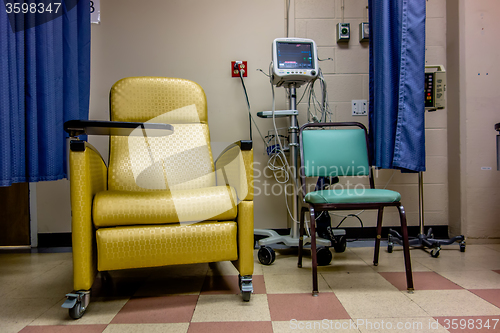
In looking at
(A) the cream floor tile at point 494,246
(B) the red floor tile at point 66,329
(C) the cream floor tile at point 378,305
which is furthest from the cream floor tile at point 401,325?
(A) the cream floor tile at point 494,246

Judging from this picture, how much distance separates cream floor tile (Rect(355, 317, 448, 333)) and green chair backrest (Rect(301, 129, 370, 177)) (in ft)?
2.47

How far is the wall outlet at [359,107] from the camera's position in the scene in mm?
2096

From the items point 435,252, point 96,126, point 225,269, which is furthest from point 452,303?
point 96,126

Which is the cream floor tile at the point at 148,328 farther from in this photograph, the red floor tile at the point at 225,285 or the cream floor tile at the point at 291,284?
the cream floor tile at the point at 291,284

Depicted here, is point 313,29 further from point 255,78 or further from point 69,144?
point 69,144

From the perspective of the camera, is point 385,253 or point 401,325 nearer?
point 401,325

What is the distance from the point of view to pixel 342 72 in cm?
209

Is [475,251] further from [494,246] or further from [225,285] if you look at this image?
[225,285]

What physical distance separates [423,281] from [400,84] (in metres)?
1.02

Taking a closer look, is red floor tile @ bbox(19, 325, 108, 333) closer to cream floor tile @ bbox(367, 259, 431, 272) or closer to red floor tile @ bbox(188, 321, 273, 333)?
red floor tile @ bbox(188, 321, 273, 333)

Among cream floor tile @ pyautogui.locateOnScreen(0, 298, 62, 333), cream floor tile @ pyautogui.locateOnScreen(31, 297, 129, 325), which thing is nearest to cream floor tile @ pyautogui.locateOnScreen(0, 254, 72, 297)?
cream floor tile @ pyautogui.locateOnScreen(0, 298, 62, 333)

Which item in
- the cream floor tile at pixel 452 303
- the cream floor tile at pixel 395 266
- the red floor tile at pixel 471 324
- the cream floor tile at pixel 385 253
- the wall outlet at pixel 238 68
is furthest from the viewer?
the wall outlet at pixel 238 68

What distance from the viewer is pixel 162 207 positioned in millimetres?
1083

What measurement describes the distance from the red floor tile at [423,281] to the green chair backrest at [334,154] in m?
0.53
